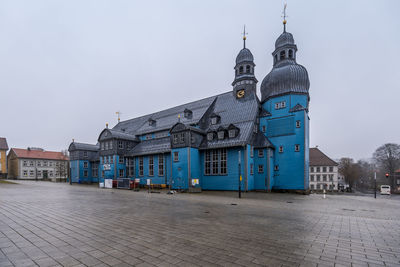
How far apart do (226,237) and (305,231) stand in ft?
11.0

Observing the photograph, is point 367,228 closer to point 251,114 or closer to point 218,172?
point 218,172

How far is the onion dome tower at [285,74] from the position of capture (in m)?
28.0

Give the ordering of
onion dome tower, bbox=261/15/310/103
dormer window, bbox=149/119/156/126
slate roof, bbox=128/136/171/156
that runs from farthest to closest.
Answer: dormer window, bbox=149/119/156/126, slate roof, bbox=128/136/171/156, onion dome tower, bbox=261/15/310/103

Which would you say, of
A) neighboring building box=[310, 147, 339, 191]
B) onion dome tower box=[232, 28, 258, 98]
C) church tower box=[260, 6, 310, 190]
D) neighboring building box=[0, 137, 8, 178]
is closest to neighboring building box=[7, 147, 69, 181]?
neighboring building box=[0, 137, 8, 178]

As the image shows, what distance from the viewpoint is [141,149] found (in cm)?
3759

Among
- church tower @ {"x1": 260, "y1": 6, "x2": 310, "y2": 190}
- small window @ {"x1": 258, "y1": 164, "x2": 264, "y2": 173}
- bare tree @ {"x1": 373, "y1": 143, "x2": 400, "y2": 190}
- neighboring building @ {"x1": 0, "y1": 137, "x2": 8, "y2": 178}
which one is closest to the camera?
church tower @ {"x1": 260, "y1": 6, "x2": 310, "y2": 190}

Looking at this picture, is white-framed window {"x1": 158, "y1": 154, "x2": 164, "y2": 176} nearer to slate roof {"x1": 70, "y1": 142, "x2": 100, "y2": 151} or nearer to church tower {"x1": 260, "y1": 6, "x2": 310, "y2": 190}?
church tower {"x1": 260, "y1": 6, "x2": 310, "y2": 190}

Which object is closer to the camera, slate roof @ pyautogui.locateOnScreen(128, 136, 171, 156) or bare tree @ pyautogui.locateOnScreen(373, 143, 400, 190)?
slate roof @ pyautogui.locateOnScreen(128, 136, 171, 156)

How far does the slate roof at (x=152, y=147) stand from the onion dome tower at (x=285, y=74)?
1807 cm

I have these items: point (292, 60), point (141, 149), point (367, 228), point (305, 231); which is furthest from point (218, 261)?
point (141, 149)

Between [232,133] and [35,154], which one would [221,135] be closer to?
[232,133]

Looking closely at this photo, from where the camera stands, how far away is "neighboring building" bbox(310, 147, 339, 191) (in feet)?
191

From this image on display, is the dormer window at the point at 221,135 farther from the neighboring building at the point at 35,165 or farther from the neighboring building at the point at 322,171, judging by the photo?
the neighboring building at the point at 35,165

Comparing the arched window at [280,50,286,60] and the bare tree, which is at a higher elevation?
the arched window at [280,50,286,60]
